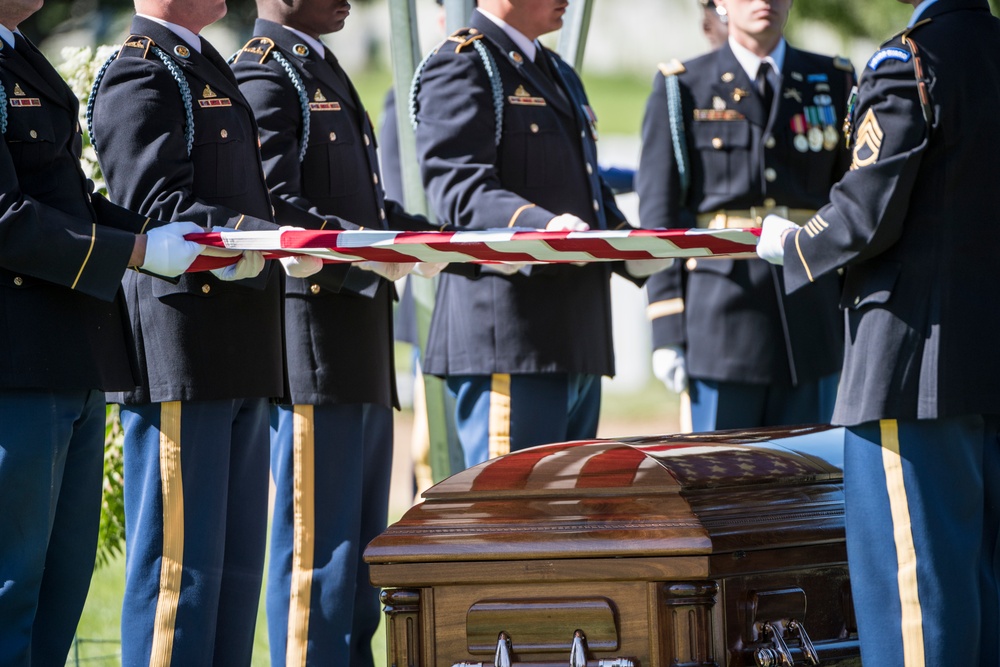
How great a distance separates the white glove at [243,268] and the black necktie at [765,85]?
6.85 feet

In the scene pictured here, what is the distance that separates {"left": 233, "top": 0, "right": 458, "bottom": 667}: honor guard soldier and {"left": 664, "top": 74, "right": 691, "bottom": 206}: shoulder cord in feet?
3.88

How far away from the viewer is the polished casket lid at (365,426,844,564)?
3143mm

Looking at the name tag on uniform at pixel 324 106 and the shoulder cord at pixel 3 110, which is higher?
the shoulder cord at pixel 3 110

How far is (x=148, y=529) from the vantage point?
3381mm

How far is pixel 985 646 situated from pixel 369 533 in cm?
162

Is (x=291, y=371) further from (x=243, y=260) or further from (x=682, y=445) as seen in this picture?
(x=682, y=445)

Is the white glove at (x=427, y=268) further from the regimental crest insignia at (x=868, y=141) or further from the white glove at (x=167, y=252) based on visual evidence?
the regimental crest insignia at (x=868, y=141)

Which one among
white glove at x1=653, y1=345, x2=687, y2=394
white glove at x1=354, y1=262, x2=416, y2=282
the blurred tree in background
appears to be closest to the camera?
white glove at x1=354, y1=262, x2=416, y2=282

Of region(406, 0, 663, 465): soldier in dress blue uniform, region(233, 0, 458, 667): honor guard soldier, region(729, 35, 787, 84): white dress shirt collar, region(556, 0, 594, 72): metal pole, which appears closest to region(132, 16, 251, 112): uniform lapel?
region(233, 0, 458, 667): honor guard soldier

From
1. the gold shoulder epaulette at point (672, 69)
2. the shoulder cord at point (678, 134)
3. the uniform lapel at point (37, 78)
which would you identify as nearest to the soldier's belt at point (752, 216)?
the shoulder cord at point (678, 134)

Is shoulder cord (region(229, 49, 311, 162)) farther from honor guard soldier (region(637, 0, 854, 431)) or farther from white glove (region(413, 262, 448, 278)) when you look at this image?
honor guard soldier (region(637, 0, 854, 431))

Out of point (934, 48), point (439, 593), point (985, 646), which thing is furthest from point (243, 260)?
point (985, 646)

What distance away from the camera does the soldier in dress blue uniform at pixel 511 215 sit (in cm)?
422

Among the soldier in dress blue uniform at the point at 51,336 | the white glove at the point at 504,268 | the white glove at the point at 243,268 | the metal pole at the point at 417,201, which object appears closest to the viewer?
the soldier in dress blue uniform at the point at 51,336
